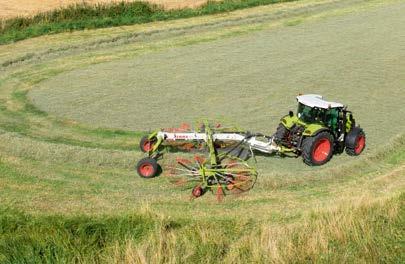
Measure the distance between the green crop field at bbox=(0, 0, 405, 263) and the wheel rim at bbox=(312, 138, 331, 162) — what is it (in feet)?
1.15

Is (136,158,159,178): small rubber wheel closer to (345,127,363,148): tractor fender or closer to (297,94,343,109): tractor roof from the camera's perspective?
(297,94,343,109): tractor roof

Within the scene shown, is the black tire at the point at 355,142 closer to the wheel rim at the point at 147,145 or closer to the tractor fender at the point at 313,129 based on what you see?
the tractor fender at the point at 313,129

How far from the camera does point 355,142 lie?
15.1m

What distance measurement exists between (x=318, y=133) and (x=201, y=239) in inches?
208

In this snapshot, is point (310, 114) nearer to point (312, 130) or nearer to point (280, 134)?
point (312, 130)

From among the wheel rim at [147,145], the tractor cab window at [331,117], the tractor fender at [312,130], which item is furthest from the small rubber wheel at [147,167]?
the tractor cab window at [331,117]

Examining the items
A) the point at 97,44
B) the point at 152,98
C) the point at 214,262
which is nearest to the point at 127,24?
A: the point at 97,44

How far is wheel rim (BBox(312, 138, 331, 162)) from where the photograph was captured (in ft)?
47.9

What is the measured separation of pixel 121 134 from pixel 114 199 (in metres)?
3.86

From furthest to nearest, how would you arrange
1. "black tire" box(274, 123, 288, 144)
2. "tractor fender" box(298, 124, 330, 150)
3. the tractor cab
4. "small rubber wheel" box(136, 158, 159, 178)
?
the tractor cab
"black tire" box(274, 123, 288, 144)
"tractor fender" box(298, 124, 330, 150)
"small rubber wheel" box(136, 158, 159, 178)

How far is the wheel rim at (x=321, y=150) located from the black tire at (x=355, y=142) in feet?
2.34

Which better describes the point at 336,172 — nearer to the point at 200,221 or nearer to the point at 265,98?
the point at 200,221

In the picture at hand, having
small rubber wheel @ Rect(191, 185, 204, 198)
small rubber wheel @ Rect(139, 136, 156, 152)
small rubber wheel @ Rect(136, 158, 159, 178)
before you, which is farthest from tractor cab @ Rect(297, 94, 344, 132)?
small rubber wheel @ Rect(136, 158, 159, 178)

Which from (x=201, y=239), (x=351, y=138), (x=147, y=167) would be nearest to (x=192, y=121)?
(x=147, y=167)
